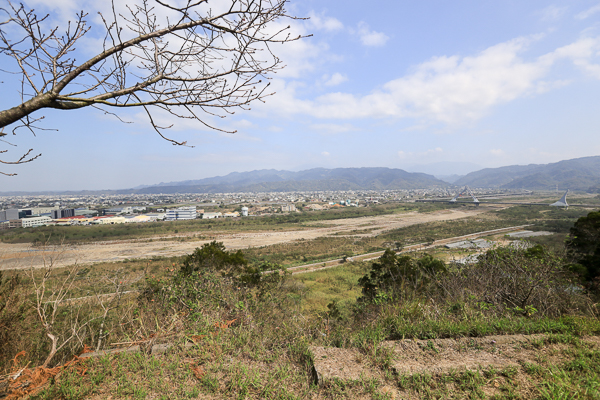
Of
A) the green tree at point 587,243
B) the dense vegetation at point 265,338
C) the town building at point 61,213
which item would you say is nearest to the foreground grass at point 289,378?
the dense vegetation at point 265,338

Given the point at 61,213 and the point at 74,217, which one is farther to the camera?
the point at 61,213

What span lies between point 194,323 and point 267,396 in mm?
1797

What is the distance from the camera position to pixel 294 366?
3.03 metres

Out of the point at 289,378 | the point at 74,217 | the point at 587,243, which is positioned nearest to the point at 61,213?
the point at 74,217

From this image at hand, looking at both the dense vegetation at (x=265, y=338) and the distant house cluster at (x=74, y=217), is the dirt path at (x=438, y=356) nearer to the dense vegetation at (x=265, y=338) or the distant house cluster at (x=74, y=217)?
the dense vegetation at (x=265, y=338)

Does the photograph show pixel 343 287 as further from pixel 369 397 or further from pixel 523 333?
pixel 369 397

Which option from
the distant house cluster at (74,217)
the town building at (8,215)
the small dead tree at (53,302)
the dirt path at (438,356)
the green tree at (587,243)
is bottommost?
the distant house cluster at (74,217)

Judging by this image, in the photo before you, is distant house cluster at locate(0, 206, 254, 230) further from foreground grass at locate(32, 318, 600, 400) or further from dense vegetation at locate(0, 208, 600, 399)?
foreground grass at locate(32, 318, 600, 400)

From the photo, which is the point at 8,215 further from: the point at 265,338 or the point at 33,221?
the point at 265,338

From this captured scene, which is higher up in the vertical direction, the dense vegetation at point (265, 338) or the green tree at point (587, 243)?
the dense vegetation at point (265, 338)

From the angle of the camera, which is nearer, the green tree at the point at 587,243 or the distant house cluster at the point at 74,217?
the green tree at the point at 587,243

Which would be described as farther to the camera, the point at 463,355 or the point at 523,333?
the point at 523,333

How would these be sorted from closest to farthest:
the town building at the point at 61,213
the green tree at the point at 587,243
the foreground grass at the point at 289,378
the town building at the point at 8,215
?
the foreground grass at the point at 289,378, the green tree at the point at 587,243, the town building at the point at 8,215, the town building at the point at 61,213

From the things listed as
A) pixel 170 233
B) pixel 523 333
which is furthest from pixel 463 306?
pixel 170 233
